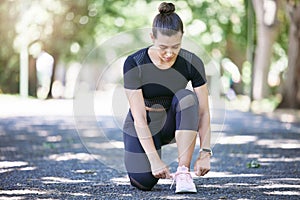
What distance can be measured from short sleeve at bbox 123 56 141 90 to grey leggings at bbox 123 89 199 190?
25 cm

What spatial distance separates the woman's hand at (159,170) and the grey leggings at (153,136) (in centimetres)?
30

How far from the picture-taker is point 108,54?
133 feet

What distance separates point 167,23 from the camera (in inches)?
181

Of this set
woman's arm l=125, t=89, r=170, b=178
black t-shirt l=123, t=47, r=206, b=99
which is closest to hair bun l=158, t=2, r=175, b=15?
black t-shirt l=123, t=47, r=206, b=99

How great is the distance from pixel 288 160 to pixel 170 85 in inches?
106

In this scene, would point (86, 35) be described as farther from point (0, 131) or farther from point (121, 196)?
point (121, 196)

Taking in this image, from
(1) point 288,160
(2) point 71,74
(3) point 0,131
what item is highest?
(1) point 288,160

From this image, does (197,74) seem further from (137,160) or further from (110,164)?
(110,164)

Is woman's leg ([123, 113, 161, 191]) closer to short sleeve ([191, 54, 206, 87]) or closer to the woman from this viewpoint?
the woman

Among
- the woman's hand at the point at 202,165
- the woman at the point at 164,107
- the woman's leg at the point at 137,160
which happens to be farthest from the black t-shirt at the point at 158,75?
the woman's hand at the point at 202,165

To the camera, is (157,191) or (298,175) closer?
(157,191)

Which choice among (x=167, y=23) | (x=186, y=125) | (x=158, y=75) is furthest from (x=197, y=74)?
(x=167, y=23)

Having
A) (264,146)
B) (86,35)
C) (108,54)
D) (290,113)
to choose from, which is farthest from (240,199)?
(108,54)

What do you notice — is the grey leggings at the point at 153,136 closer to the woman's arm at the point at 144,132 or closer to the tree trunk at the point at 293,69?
the woman's arm at the point at 144,132
